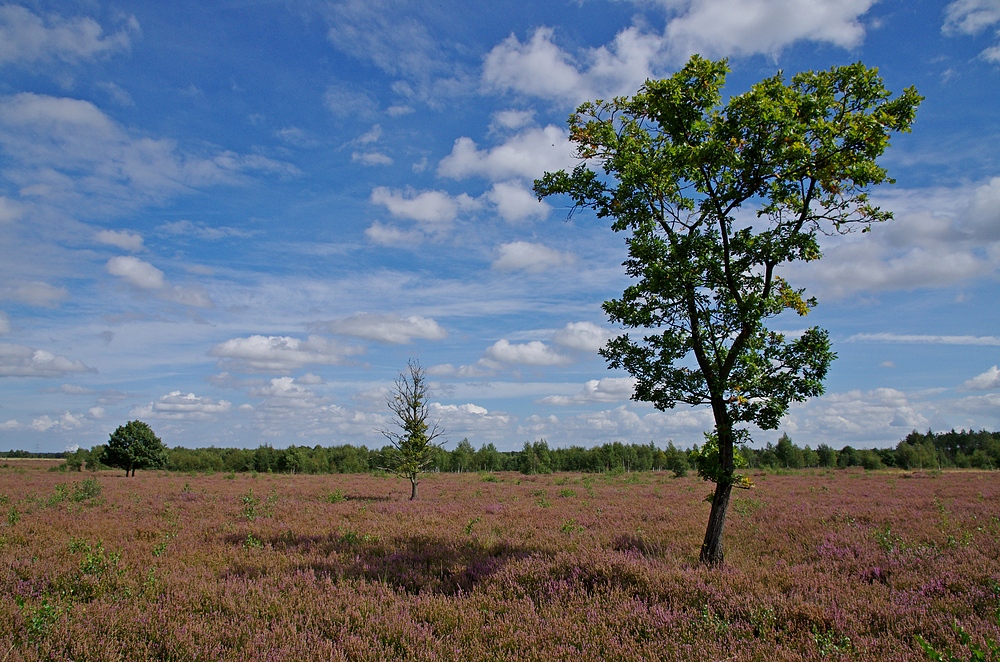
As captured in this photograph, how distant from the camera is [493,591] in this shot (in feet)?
25.3

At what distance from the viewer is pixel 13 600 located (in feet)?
23.4

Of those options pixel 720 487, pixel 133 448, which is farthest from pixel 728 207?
pixel 133 448

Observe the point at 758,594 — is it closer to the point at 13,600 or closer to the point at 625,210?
the point at 625,210

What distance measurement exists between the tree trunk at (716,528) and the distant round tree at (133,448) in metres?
55.3

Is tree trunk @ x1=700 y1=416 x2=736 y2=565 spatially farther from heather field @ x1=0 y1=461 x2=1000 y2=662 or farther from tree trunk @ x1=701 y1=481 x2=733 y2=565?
heather field @ x1=0 y1=461 x2=1000 y2=662

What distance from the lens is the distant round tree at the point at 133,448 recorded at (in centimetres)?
4831

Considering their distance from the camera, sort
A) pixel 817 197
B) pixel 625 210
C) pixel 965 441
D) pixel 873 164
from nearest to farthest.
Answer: pixel 873 164 < pixel 817 197 < pixel 625 210 < pixel 965 441

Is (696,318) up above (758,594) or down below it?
above

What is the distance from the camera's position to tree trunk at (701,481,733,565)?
27.9ft

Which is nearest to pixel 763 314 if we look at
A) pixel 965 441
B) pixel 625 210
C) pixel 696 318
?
pixel 696 318

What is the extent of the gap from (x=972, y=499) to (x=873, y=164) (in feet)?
59.4

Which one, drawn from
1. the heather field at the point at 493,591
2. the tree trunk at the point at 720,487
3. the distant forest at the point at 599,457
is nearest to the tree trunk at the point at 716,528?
the tree trunk at the point at 720,487

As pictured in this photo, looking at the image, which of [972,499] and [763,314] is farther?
[972,499]

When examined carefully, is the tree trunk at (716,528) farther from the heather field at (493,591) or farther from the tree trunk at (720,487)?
the heather field at (493,591)
